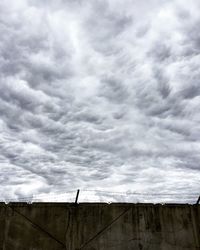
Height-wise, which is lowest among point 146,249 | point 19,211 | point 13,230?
point 146,249

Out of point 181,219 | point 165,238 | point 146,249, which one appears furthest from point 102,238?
point 181,219

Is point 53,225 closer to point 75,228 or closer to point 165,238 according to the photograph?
point 75,228

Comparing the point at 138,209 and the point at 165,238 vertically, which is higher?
the point at 138,209

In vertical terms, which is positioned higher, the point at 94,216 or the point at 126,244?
the point at 94,216

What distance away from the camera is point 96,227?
9.47 metres

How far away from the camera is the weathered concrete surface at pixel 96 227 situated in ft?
30.2

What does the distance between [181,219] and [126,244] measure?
2.20 meters

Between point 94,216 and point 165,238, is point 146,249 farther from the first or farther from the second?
point 94,216

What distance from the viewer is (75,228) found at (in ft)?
30.9

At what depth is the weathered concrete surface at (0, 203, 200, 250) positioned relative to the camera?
30.2 feet

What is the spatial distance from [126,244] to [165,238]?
140 cm

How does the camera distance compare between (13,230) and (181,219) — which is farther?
(181,219)

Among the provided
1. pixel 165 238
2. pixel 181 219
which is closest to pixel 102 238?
pixel 165 238

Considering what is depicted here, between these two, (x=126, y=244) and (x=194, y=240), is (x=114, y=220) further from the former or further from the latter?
(x=194, y=240)
